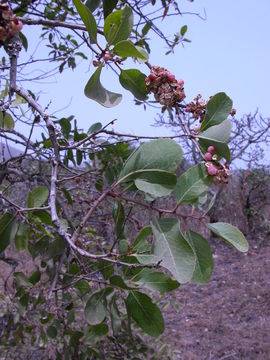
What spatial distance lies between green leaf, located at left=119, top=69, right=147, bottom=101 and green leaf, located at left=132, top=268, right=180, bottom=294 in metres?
0.33

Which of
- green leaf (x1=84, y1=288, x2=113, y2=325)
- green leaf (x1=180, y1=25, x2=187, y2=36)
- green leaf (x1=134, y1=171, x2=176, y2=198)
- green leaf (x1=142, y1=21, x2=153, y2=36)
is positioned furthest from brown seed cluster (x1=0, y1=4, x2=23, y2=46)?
green leaf (x1=180, y1=25, x2=187, y2=36)

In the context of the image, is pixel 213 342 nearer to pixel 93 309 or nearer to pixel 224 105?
pixel 93 309

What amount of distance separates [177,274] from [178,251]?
0.04m

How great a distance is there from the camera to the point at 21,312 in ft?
4.37

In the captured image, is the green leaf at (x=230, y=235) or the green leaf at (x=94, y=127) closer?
the green leaf at (x=230, y=235)

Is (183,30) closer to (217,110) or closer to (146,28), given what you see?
(146,28)

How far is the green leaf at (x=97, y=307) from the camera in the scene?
0.79 metres

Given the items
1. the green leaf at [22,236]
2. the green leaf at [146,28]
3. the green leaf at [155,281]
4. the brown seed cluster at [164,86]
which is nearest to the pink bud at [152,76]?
the brown seed cluster at [164,86]

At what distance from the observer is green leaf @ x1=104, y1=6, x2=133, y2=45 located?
0.67m

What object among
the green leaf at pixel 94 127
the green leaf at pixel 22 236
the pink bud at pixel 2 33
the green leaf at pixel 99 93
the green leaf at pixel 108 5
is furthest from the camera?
the green leaf at pixel 94 127

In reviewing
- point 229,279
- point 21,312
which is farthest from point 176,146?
point 229,279

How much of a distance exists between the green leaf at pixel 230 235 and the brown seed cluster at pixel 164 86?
24cm

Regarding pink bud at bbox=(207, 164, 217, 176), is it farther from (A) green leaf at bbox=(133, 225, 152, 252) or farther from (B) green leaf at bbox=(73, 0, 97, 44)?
(B) green leaf at bbox=(73, 0, 97, 44)

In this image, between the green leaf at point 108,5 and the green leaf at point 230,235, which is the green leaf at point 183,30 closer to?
the green leaf at point 108,5
